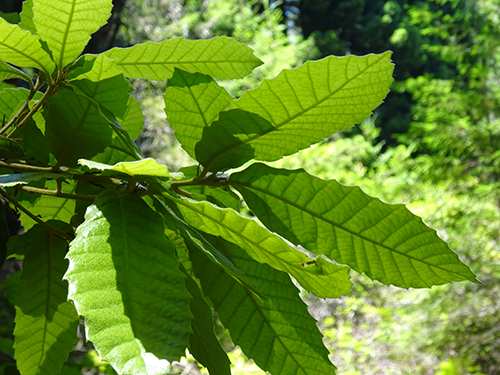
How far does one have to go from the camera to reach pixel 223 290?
38cm

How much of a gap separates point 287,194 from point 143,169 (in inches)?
5.4

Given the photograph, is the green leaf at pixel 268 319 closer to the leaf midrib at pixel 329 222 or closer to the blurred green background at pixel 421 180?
the leaf midrib at pixel 329 222

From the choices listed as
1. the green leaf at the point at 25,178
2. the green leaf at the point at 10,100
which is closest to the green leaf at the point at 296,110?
the green leaf at the point at 25,178

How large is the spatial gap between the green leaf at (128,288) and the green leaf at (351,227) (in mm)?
99

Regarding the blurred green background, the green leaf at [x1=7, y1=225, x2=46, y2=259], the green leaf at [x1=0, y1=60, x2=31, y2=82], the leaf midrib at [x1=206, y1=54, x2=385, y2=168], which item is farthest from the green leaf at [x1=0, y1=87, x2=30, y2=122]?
the blurred green background

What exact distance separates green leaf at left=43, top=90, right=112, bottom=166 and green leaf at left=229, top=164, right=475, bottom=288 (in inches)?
4.7

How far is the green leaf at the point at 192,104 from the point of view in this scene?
0.39 m

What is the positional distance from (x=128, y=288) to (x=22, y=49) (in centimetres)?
22

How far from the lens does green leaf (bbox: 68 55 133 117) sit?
38cm

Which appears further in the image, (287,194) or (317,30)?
(317,30)

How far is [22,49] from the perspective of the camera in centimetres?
36

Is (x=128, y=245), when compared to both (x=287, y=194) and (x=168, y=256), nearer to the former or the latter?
(x=168, y=256)

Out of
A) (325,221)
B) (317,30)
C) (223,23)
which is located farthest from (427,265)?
(317,30)

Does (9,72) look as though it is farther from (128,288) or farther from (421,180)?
(421,180)
